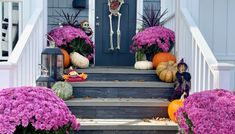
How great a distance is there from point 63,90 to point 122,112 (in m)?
0.73

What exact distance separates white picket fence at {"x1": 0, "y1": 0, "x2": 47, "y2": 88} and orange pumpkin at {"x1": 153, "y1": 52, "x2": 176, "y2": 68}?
1.54 metres

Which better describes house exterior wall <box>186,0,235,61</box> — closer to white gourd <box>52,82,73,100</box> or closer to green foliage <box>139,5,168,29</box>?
green foliage <box>139,5,168,29</box>

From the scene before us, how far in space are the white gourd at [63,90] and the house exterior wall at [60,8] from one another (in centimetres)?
223

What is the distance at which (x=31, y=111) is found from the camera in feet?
11.3

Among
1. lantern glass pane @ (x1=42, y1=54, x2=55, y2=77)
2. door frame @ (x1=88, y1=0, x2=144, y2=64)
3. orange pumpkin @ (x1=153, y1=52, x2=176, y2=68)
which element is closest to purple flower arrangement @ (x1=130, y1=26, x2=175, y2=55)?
orange pumpkin @ (x1=153, y1=52, x2=176, y2=68)

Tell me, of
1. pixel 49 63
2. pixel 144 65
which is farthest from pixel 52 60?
pixel 144 65

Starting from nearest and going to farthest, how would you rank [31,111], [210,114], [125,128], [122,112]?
[31,111]
[210,114]
[125,128]
[122,112]

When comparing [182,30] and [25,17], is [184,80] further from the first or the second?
[25,17]

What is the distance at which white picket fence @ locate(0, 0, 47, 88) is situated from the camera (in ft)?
13.6

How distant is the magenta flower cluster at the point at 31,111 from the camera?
3.38m

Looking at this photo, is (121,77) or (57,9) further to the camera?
(57,9)

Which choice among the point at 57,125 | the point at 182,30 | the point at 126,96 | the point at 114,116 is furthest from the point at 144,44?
the point at 57,125

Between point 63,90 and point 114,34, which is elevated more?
point 114,34

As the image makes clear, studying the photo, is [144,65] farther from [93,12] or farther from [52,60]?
[93,12]
